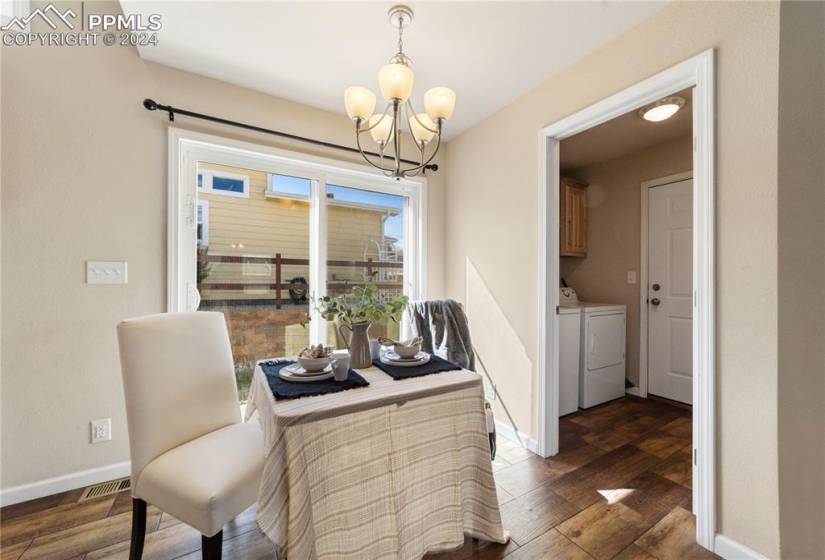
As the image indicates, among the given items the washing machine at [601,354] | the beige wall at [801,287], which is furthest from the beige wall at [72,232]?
the washing machine at [601,354]

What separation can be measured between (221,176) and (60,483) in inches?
78.2

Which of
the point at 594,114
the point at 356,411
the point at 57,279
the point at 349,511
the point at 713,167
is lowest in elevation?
the point at 349,511

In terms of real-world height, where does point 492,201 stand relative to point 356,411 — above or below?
above

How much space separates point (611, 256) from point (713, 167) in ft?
7.66

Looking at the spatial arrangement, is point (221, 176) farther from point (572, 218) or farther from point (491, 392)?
point (572, 218)

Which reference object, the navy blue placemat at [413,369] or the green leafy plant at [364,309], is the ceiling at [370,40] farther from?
the navy blue placemat at [413,369]

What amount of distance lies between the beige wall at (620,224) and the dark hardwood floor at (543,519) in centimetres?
166

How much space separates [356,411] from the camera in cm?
116

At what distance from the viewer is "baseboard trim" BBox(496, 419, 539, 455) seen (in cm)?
229

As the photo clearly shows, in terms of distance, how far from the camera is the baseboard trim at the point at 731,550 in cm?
135

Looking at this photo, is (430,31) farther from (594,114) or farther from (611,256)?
(611,256)

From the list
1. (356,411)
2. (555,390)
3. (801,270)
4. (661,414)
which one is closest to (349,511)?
(356,411)

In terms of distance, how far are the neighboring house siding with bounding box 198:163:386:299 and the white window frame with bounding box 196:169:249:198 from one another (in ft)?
0.07

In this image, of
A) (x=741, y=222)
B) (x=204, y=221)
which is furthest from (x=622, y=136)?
(x=204, y=221)
